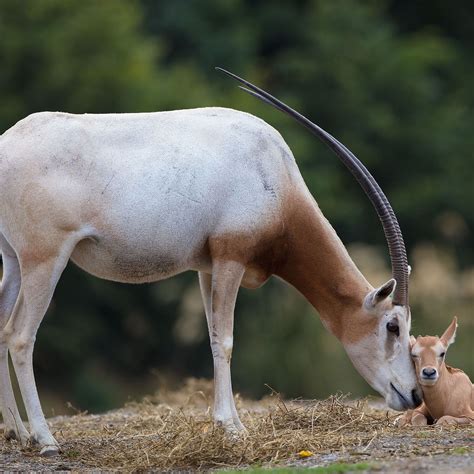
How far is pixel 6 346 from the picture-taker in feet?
37.0

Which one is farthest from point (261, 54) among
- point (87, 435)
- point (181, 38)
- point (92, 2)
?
point (87, 435)

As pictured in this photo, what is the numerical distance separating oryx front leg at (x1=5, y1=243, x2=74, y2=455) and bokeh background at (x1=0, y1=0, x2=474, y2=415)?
12653mm

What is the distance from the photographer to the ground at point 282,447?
31.9 ft

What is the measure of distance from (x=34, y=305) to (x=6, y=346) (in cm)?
63

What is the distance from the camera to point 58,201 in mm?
10734

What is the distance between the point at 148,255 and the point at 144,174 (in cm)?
59

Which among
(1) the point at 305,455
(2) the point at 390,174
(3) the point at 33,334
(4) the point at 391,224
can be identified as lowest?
(1) the point at 305,455

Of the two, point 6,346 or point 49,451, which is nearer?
point 49,451

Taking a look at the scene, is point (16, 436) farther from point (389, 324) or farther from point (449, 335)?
point (449, 335)

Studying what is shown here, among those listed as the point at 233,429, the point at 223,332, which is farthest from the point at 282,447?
the point at 223,332

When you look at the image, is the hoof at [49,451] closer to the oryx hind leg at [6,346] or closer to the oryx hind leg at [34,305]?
the oryx hind leg at [34,305]

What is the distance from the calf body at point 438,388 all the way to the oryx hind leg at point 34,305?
2773mm

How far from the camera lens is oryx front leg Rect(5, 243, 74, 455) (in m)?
10.8

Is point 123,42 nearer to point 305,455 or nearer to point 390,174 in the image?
point 390,174
